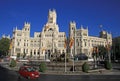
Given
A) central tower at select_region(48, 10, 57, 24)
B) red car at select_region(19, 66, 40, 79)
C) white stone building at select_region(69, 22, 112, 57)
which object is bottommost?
red car at select_region(19, 66, 40, 79)

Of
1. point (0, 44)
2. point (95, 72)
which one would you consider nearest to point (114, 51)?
point (95, 72)

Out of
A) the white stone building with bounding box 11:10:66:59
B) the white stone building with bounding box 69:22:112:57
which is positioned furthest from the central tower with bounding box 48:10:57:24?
the white stone building with bounding box 69:22:112:57

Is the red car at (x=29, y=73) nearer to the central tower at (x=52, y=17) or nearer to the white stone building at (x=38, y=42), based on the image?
the white stone building at (x=38, y=42)

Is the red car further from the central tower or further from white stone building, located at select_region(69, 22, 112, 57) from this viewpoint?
the central tower

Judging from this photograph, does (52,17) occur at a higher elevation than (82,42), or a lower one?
higher

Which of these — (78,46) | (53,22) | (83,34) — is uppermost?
(53,22)

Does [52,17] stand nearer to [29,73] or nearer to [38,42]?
[38,42]

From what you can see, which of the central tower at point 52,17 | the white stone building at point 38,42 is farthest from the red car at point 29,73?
the central tower at point 52,17

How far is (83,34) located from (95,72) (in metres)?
109

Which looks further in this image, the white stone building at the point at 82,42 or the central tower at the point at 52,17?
the central tower at the point at 52,17

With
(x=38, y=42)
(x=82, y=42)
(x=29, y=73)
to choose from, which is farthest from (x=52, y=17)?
(x=29, y=73)

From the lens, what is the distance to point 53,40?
142 m

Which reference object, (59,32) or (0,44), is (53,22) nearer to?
(59,32)

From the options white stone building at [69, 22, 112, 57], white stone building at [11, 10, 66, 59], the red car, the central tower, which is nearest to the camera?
the red car
